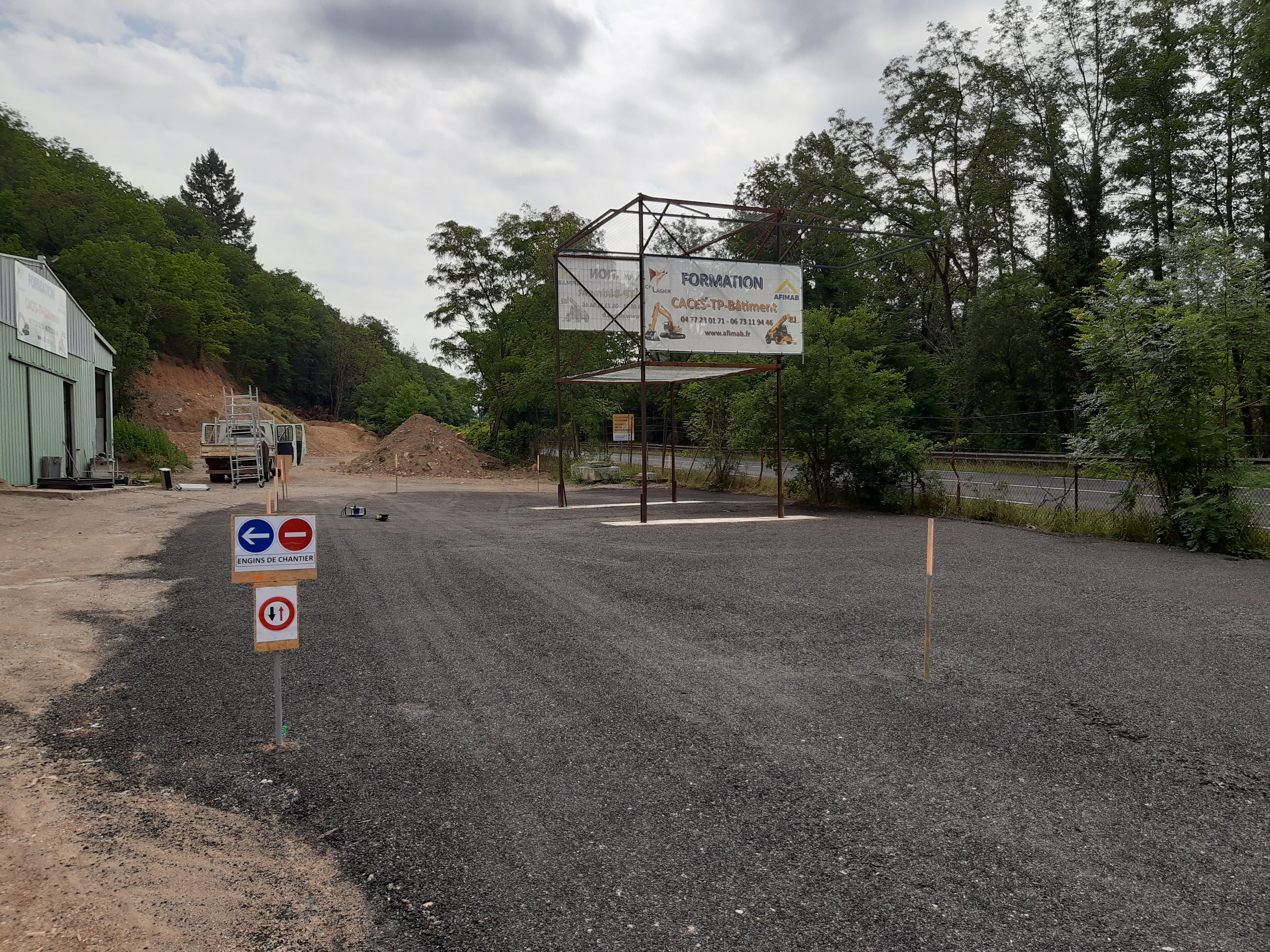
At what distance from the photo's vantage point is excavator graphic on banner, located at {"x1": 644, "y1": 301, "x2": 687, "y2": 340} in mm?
16859

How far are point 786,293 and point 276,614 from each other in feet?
49.5

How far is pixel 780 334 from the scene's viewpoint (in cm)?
1794

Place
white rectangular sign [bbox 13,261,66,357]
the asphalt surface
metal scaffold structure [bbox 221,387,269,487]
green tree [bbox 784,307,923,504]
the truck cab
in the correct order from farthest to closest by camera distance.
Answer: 1. the truck cab
2. metal scaffold structure [bbox 221,387,269,487]
3. white rectangular sign [bbox 13,261,66,357]
4. green tree [bbox 784,307,923,504]
5. the asphalt surface

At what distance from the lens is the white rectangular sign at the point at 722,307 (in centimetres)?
1691

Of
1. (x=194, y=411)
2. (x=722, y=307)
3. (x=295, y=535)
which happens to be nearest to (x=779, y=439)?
(x=722, y=307)

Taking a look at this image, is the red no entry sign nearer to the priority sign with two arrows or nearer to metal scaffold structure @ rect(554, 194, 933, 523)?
the priority sign with two arrows

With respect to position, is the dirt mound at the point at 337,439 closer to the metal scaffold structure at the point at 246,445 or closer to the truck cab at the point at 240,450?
the truck cab at the point at 240,450

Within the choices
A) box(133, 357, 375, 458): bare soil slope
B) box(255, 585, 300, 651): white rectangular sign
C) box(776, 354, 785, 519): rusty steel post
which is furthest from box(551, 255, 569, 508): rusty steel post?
box(133, 357, 375, 458): bare soil slope

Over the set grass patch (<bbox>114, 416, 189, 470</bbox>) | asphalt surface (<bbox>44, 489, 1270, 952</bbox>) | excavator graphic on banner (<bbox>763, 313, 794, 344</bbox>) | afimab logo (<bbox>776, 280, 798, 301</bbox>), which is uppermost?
afimab logo (<bbox>776, 280, 798, 301</bbox>)

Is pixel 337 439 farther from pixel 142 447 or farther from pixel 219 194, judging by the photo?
pixel 219 194

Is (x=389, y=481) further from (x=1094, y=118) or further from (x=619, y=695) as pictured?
(x=1094, y=118)

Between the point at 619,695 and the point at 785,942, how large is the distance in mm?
2980

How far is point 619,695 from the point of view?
5.91 m

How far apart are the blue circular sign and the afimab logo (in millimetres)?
14743
